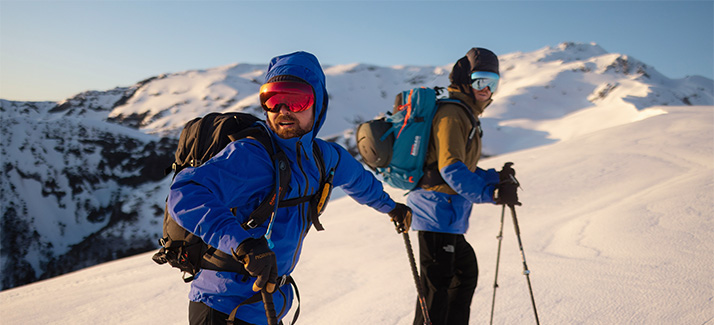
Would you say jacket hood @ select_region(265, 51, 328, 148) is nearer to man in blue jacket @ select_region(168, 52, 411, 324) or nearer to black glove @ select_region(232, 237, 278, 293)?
man in blue jacket @ select_region(168, 52, 411, 324)

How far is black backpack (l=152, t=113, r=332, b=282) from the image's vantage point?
164cm

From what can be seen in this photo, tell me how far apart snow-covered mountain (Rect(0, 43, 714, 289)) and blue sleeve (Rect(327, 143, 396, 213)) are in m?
17.1

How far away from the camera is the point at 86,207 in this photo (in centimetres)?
1825

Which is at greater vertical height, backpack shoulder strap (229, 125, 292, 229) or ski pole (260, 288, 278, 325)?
backpack shoulder strap (229, 125, 292, 229)

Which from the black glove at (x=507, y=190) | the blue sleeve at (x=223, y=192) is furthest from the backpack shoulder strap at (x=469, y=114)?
the blue sleeve at (x=223, y=192)

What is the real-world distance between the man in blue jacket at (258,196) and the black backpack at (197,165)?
4cm

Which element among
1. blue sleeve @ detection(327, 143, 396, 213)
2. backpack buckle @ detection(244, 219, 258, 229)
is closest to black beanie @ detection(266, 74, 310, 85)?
blue sleeve @ detection(327, 143, 396, 213)

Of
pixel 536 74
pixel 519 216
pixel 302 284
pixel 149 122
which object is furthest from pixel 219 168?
pixel 536 74

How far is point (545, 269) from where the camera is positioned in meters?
4.38

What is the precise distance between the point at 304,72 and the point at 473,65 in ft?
5.50

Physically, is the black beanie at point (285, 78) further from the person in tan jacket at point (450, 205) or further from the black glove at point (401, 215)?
the person in tan jacket at point (450, 205)

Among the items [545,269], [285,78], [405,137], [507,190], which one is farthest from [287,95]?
[545,269]

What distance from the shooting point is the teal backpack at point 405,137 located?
9.32ft

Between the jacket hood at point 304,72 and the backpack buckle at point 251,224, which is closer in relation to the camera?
the backpack buckle at point 251,224
